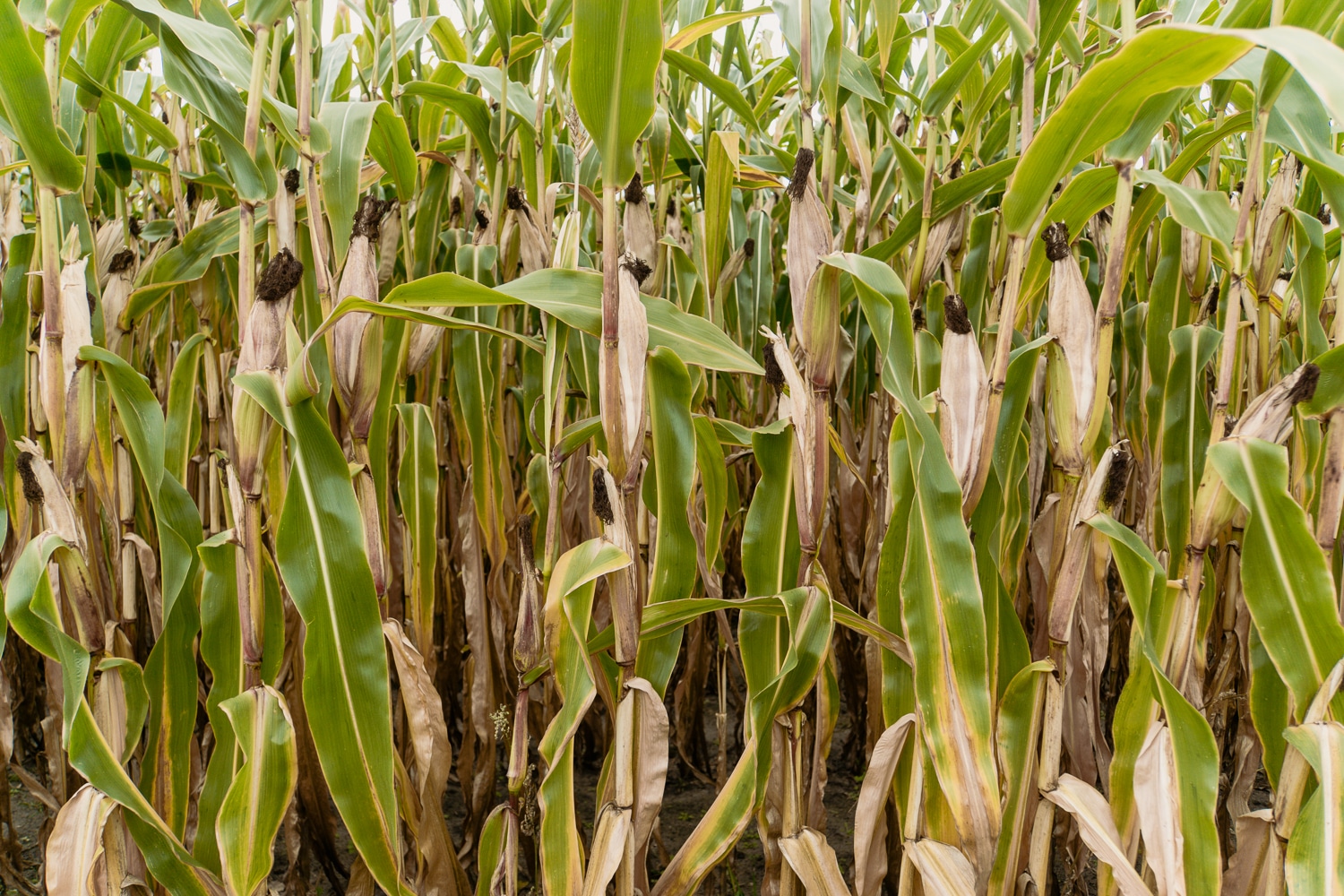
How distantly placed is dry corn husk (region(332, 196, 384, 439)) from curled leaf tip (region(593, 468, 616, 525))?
254mm

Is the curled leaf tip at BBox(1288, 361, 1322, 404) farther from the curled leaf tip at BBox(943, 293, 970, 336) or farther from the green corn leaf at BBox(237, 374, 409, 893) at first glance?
the green corn leaf at BBox(237, 374, 409, 893)

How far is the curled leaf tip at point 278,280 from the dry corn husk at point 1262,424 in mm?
741

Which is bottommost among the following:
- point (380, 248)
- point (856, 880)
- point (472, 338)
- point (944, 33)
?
point (856, 880)

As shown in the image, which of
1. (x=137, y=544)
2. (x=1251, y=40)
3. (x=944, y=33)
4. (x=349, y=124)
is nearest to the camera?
(x=1251, y=40)

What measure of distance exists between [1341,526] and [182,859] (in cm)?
123

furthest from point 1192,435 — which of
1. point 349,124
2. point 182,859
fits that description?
point 182,859

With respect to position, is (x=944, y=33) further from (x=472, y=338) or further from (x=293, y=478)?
(x=293, y=478)

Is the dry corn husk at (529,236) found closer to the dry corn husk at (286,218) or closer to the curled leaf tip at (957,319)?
the dry corn husk at (286,218)

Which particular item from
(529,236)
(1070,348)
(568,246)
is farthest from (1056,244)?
(529,236)

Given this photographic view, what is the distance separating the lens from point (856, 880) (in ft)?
2.70

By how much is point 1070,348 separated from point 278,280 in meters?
0.64

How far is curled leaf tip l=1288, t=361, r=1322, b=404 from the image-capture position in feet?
2.11

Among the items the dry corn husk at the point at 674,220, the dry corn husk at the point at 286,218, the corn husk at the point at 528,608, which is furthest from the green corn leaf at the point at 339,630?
the dry corn husk at the point at 674,220

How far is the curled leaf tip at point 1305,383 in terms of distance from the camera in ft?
2.11
